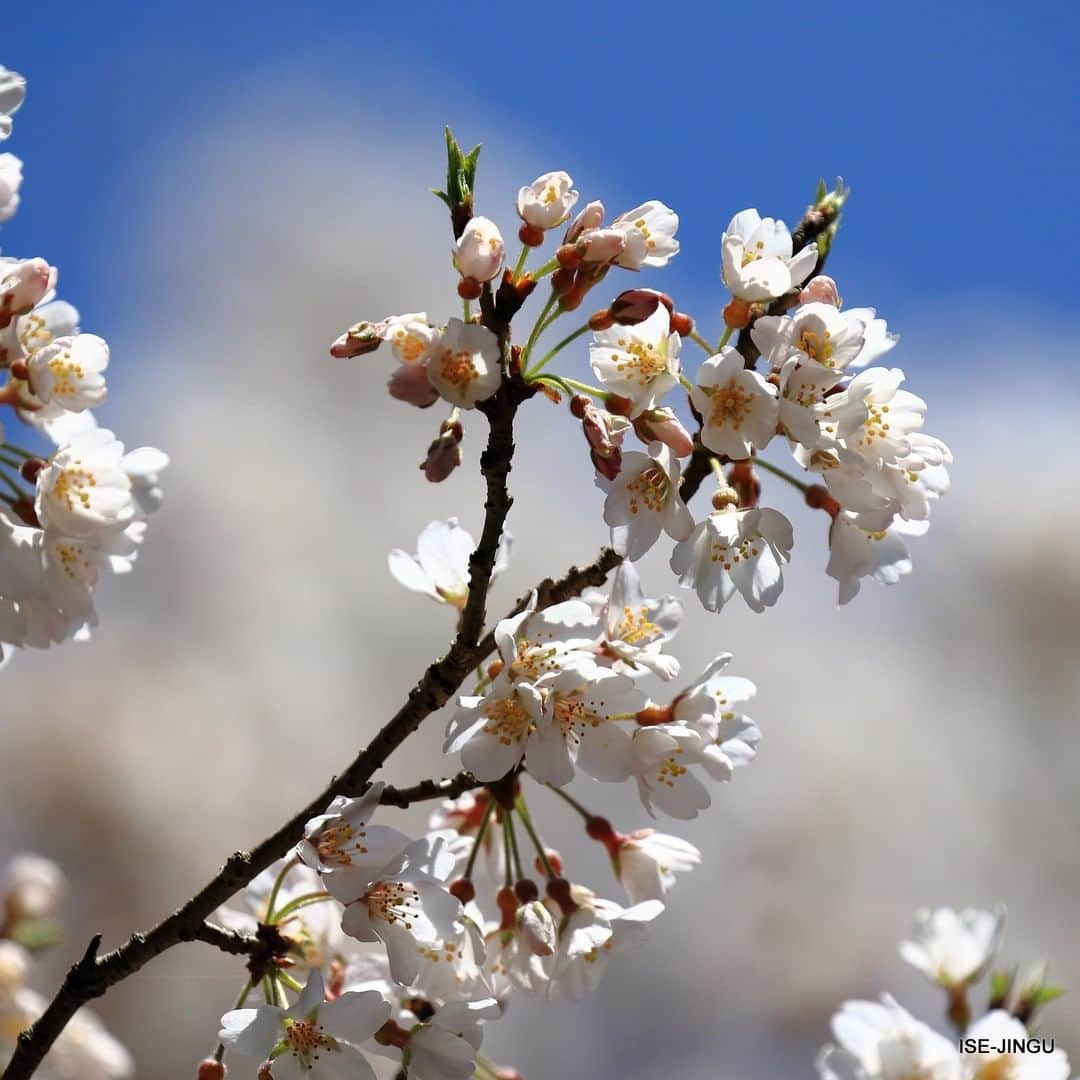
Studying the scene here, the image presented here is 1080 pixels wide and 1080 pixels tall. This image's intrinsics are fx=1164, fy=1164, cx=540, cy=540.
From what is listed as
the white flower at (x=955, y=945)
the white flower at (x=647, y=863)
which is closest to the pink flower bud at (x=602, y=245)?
the white flower at (x=647, y=863)

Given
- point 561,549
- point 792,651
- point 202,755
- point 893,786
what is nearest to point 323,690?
point 202,755

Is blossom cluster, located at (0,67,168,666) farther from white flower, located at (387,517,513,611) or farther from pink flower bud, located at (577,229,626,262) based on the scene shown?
pink flower bud, located at (577,229,626,262)

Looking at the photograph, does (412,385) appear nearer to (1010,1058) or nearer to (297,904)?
(297,904)

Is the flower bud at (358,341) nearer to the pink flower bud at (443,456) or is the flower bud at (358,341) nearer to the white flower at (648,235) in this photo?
the pink flower bud at (443,456)

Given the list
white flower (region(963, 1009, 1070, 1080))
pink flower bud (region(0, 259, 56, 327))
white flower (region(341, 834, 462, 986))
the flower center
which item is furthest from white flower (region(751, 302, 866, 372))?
white flower (region(963, 1009, 1070, 1080))

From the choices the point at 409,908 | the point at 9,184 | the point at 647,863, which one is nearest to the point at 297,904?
the point at 409,908
